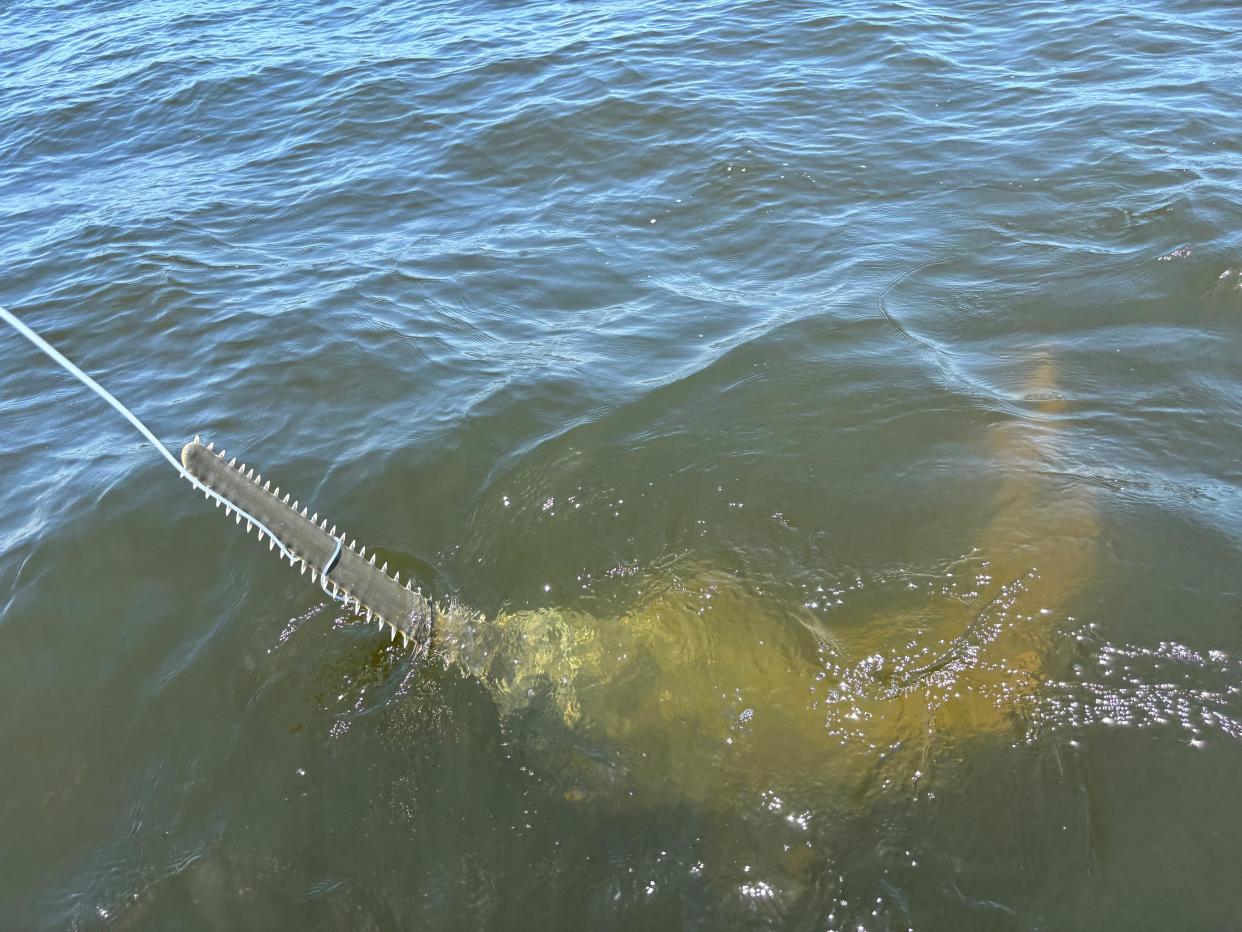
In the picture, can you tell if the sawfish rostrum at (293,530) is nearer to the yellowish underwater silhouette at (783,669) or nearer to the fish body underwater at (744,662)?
the fish body underwater at (744,662)

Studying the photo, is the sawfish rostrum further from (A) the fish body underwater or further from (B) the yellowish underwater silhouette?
(B) the yellowish underwater silhouette

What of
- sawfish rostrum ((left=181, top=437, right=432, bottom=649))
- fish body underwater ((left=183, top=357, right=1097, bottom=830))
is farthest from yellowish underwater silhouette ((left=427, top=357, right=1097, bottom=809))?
sawfish rostrum ((left=181, top=437, right=432, bottom=649))

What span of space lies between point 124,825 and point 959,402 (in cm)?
535

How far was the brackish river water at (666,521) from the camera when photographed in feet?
12.7

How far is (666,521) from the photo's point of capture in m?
5.43

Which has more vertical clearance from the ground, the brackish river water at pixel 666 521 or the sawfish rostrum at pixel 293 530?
the sawfish rostrum at pixel 293 530

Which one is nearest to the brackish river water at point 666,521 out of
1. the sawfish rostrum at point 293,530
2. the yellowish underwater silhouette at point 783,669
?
the yellowish underwater silhouette at point 783,669

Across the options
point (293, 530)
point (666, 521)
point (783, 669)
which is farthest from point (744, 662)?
point (293, 530)

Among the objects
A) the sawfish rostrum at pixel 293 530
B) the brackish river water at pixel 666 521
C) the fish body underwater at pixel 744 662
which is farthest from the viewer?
the fish body underwater at pixel 744 662

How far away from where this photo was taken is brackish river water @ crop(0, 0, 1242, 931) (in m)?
3.88

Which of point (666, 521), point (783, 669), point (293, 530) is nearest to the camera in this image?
point (293, 530)

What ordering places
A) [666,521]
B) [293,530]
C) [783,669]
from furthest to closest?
1. [666,521]
2. [783,669]
3. [293,530]

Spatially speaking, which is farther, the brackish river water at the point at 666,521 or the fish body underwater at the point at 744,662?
the fish body underwater at the point at 744,662

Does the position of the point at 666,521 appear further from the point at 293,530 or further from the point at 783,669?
the point at 293,530
